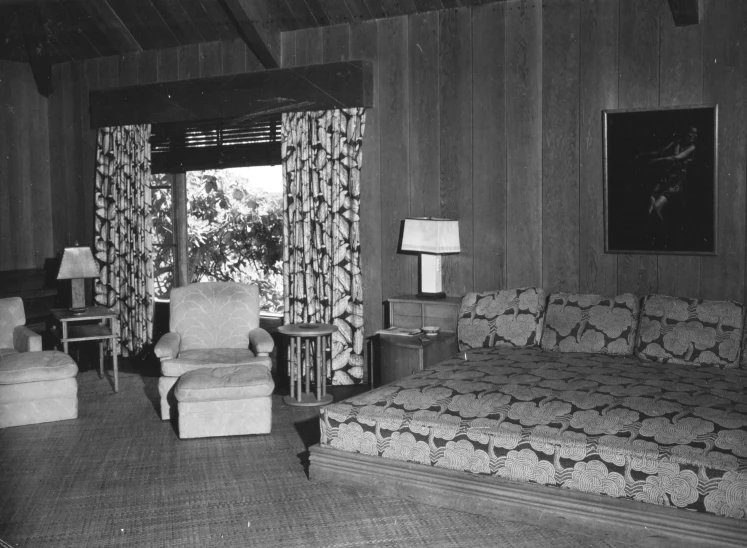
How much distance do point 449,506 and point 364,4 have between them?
3.86 meters

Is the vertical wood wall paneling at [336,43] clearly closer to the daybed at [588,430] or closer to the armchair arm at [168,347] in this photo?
the armchair arm at [168,347]

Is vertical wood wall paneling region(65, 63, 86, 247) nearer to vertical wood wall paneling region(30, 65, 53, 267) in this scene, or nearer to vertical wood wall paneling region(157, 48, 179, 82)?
vertical wood wall paneling region(30, 65, 53, 267)

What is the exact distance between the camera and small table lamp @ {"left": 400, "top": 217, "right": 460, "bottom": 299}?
5.65 meters

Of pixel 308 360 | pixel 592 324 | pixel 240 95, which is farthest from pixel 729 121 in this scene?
pixel 240 95

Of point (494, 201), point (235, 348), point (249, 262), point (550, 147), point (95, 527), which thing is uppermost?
point (550, 147)

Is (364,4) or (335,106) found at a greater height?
(364,4)

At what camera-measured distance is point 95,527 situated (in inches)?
142

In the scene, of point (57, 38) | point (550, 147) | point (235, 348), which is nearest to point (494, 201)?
point (550, 147)

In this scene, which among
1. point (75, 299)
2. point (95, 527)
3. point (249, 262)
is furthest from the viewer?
point (249, 262)

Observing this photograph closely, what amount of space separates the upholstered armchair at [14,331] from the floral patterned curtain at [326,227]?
1.91 metres

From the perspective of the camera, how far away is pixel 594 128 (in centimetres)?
539

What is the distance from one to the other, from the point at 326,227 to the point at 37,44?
10.6ft

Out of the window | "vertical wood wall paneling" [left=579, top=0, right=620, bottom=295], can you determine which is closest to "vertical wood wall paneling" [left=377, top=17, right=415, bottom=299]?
the window

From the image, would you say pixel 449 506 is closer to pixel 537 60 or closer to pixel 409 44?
pixel 537 60
